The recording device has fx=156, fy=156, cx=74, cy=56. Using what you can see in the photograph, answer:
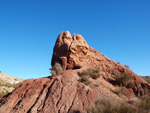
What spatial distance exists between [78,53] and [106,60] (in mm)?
3427

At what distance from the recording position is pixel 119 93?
12.6m

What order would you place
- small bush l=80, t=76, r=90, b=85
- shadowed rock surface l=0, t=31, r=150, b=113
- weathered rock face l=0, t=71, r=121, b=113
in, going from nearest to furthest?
1. weathered rock face l=0, t=71, r=121, b=113
2. shadowed rock surface l=0, t=31, r=150, b=113
3. small bush l=80, t=76, r=90, b=85

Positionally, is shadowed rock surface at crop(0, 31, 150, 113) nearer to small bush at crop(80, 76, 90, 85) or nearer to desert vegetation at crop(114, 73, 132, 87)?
small bush at crop(80, 76, 90, 85)

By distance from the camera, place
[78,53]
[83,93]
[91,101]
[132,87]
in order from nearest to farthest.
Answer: [91,101], [83,93], [132,87], [78,53]

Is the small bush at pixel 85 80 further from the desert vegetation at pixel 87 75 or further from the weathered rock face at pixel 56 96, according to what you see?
the weathered rock face at pixel 56 96

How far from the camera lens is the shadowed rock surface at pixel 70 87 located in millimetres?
10663

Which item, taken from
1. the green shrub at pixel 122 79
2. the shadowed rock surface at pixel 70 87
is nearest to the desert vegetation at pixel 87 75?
the shadowed rock surface at pixel 70 87

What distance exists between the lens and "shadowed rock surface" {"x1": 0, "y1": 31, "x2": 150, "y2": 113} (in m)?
10.7

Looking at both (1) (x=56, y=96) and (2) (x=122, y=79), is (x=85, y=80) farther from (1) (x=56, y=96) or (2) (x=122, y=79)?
(2) (x=122, y=79)

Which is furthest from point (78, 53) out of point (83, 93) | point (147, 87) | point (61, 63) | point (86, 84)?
point (147, 87)

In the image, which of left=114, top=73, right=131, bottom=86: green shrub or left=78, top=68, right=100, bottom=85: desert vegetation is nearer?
left=78, top=68, right=100, bottom=85: desert vegetation

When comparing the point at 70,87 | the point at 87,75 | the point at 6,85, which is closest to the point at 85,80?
the point at 87,75

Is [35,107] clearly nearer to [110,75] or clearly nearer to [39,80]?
[39,80]

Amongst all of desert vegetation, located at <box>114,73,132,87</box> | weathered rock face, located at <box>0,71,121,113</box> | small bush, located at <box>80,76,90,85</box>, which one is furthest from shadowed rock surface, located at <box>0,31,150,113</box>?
desert vegetation, located at <box>114,73,132,87</box>
